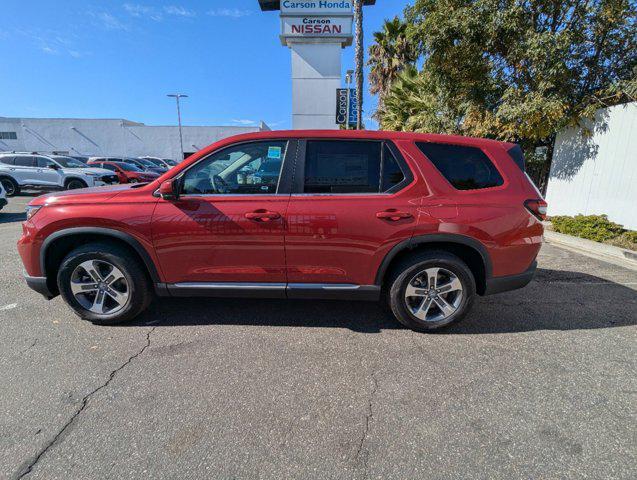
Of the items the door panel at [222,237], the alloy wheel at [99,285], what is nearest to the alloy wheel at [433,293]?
the door panel at [222,237]

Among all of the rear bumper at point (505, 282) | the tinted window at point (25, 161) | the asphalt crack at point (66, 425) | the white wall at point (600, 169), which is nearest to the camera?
the asphalt crack at point (66, 425)

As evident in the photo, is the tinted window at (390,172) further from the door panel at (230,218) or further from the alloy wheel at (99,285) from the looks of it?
the alloy wheel at (99,285)

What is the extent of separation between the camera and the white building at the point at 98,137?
38.2 m

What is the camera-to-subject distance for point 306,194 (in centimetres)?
292

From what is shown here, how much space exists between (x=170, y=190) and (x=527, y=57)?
8.13m

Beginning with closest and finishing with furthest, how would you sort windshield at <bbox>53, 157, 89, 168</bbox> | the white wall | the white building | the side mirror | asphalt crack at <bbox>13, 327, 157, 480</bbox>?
1. asphalt crack at <bbox>13, 327, 157, 480</bbox>
2. the side mirror
3. the white wall
4. windshield at <bbox>53, 157, 89, 168</bbox>
5. the white building

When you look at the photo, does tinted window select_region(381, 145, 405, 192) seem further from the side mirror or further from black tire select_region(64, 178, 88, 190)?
black tire select_region(64, 178, 88, 190)

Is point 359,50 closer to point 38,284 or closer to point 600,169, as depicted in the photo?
point 600,169

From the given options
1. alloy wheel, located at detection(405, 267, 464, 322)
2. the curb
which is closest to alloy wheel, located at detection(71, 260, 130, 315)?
alloy wheel, located at detection(405, 267, 464, 322)

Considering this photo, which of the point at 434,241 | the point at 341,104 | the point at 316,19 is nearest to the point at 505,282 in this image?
the point at 434,241

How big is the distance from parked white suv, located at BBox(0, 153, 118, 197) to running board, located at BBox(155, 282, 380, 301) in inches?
512

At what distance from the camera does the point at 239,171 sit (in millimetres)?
3033

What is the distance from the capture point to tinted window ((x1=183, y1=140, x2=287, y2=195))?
2.99 meters

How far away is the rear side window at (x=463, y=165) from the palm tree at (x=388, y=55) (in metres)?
16.3
